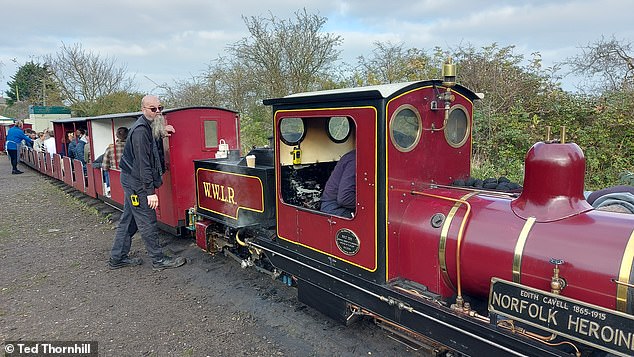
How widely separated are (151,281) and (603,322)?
15.4 ft

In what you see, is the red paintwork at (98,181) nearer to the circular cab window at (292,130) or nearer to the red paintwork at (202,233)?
the red paintwork at (202,233)

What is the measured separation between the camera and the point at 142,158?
5188mm

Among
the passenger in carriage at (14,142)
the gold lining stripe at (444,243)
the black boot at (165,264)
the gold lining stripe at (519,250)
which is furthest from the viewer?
the passenger in carriage at (14,142)

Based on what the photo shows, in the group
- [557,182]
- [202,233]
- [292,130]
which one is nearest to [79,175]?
[202,233]

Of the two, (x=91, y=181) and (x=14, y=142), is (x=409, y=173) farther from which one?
(x=14, y=142)

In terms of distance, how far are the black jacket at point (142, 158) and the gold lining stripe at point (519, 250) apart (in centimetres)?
428

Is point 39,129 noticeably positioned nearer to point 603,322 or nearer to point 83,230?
point 83,230

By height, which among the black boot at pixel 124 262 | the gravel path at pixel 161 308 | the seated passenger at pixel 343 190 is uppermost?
the seated passenger at pixel 343 190

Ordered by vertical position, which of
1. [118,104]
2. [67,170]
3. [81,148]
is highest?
[118,104]

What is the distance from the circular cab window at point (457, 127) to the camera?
3.52 m

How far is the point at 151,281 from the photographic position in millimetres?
5211

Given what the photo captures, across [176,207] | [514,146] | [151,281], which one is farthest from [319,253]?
[514,146]

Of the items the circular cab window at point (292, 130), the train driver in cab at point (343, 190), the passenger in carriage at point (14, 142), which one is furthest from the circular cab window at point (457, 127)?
the passenger in carriage at point (14, 142)

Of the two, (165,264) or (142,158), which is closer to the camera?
(142,158)
